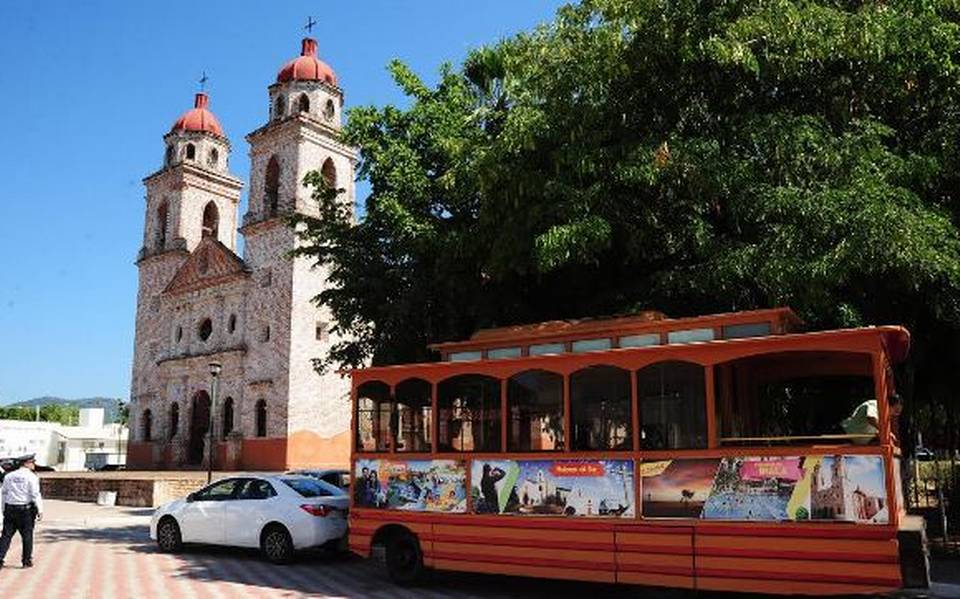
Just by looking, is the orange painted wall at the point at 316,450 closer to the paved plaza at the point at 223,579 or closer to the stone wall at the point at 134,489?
the stone wall at the point at 134,489

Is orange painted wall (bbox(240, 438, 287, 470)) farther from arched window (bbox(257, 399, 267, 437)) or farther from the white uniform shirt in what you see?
the white uniform shirt

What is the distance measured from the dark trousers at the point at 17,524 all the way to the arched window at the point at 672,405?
873cm

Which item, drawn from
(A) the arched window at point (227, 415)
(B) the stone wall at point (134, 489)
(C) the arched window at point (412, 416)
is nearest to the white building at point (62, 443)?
(A) the arched window at point (227, 415)

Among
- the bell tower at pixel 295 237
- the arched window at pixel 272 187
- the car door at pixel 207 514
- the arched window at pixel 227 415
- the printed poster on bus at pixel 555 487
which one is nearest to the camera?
the printed poster on bus at pixel 555 487

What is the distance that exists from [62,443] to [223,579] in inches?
2608

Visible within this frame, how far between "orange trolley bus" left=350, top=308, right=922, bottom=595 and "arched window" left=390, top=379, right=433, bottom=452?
2 centimetres

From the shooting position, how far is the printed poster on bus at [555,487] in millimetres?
9297

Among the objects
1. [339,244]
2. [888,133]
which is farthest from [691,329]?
[339,244]

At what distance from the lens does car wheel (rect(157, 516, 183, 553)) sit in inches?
550

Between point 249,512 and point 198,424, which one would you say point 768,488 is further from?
point 198,424

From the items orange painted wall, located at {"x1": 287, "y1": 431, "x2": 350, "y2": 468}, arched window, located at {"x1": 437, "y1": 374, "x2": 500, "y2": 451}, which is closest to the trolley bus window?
arched window, located at {"x1": 437, "y1": 374, "x2": 500, "y2": 451}

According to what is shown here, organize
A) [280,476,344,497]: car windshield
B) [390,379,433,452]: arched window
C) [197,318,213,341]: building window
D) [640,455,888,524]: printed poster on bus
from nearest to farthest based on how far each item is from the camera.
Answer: [640,455,888,524]: printed poster on bus < [390,379,433,452]: arched window < [280,476,344,497]: car windshield < [197,318,213,341]: building window

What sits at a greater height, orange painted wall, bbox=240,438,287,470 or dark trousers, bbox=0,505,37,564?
orange painted wall, bbox=240,438,287,470

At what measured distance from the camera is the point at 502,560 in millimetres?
9961
